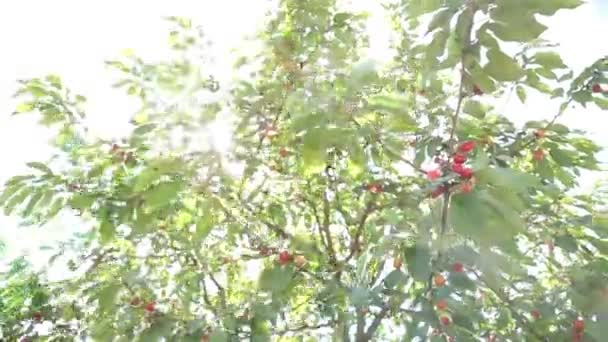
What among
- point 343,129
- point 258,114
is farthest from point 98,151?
point 343,129

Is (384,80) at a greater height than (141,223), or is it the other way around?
(384,80)

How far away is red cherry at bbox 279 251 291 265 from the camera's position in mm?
2875

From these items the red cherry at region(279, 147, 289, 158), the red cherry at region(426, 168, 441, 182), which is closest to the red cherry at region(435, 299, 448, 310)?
the red cherry at region(426, 168, 441, 182)

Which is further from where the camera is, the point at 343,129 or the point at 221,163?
the point at 221,163

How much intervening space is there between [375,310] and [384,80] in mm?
1423

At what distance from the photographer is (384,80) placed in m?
Answer: 3.90

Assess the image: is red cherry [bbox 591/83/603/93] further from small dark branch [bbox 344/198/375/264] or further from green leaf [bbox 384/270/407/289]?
green leaf [bbox 384/270/407/289]

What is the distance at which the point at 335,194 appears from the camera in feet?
12.3

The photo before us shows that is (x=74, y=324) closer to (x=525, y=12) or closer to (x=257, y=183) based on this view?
(x=257, y=183)

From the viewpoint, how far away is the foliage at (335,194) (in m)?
1.69

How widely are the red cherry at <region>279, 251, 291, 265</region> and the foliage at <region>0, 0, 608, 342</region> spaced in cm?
2

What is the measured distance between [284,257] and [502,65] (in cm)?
155

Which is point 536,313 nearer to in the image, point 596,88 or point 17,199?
point 596,88

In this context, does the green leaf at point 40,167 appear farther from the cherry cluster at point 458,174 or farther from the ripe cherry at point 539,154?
the ripe cherry at point 539,154
